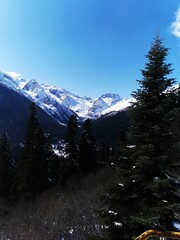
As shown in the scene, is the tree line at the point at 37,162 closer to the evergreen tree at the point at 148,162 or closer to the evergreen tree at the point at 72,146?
the evergreen tree at the point at 72,146

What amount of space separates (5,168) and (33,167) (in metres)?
5.53

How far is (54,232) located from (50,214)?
206 inches

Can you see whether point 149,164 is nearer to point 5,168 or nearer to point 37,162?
point 37,162

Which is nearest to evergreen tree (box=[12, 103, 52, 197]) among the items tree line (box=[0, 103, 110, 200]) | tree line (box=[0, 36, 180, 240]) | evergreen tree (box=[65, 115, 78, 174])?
tree line (box=[0, 103, 110, 200])

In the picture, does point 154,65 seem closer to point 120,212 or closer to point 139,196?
point 139,196

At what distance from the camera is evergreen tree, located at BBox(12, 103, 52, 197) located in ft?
123

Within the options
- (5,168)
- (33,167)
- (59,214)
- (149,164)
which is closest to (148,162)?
(149,164)

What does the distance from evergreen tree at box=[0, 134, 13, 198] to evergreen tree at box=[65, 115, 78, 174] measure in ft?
28.1

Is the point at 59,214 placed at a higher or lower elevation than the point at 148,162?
lower

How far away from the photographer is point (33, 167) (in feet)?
124

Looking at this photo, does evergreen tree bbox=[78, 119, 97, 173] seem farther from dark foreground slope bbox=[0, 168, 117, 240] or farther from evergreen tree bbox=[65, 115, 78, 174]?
dark foreground slope bbox=[0, 168, 117, 240]

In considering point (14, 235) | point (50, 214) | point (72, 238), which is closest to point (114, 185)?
point (72, 238)

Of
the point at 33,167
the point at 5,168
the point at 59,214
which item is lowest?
the point at 59,214

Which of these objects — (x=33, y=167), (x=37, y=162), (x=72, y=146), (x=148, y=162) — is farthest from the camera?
(x=72, y=146)
